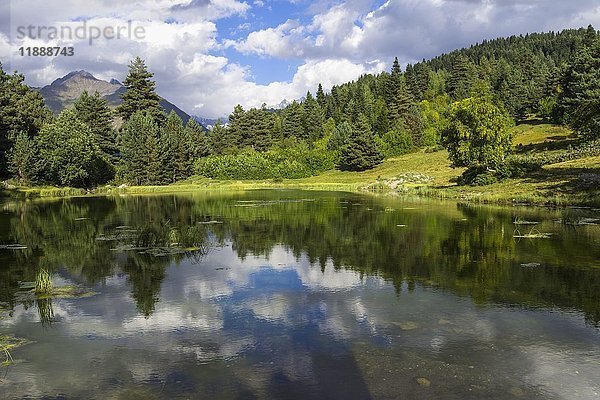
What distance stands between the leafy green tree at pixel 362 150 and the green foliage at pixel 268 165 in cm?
857

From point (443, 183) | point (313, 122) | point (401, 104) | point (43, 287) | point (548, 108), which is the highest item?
point (401, 104)

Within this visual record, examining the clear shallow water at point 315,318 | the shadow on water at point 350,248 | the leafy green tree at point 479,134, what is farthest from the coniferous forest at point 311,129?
→ the clear shallow water at point 315,318

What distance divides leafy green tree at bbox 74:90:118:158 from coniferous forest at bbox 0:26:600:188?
246 millimetres

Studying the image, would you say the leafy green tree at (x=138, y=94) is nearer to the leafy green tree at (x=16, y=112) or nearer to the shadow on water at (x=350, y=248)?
the leafy green tree at (x=16, y=112)

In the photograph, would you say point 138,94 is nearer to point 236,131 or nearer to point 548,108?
point 236,131

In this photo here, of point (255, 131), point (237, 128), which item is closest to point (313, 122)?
point (255, 131)

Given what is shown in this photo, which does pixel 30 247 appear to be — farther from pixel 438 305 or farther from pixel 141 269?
pixel 438 305

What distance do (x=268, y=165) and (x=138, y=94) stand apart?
36735 mm

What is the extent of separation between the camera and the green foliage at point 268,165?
106 m

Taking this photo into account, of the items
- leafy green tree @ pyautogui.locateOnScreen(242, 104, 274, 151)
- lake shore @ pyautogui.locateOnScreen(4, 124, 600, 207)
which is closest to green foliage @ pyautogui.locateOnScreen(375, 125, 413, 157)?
lake shore @ pyautogui.locateOnScreen(4, 124, 600, 207)

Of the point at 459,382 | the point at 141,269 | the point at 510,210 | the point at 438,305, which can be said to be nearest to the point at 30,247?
the point at 141,269

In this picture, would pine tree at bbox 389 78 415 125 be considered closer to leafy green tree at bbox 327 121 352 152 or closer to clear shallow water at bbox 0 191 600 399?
leafy green tree at bbox 327 121 352 152

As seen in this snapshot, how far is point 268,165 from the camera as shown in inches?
4254

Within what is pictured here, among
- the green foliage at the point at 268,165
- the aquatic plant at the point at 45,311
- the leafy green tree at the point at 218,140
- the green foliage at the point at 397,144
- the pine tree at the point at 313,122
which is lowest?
the aquatic plant at the point at 45,311
